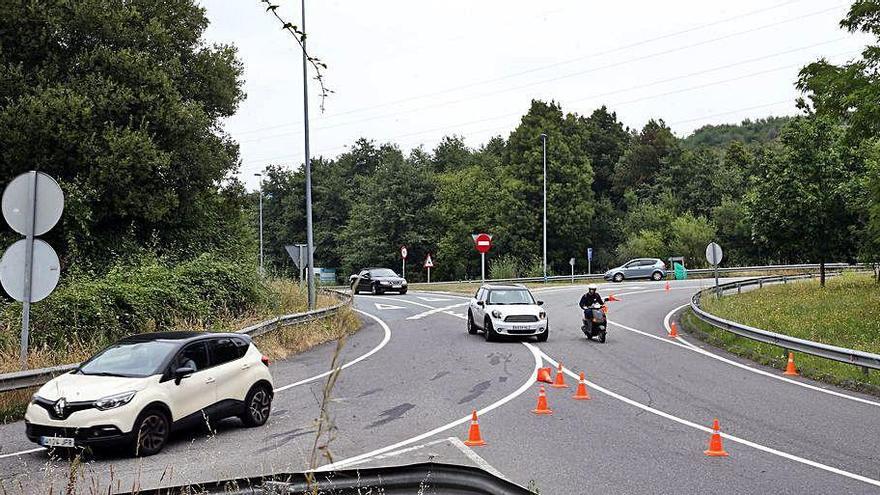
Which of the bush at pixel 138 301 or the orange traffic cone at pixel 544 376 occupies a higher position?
the bush at pixel 138 301

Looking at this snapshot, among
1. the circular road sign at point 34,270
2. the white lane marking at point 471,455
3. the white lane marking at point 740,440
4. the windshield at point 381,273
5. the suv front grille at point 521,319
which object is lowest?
the white lane marking at point 740,440

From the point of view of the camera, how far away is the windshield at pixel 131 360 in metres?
9.81

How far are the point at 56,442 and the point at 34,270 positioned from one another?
458cm

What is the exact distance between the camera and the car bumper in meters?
22.4

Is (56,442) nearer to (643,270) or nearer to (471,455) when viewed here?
(471,455)

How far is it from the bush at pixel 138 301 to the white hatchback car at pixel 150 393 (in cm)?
538

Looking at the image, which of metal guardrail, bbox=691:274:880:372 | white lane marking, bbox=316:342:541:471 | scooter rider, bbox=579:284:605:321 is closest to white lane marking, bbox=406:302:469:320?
scooter rider, bbox=579:284:605:321

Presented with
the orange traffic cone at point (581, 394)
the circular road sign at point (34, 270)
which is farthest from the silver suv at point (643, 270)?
the circular road sign at point (34, 270)

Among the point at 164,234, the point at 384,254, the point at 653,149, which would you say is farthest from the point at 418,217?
the point at 164,234

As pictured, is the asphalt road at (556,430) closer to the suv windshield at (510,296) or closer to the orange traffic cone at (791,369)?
the orange traffic cone at (791,369)

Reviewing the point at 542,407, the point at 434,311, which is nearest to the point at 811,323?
the point at 542,407

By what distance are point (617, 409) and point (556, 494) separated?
513cm

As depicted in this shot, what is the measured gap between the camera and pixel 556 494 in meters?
7.23

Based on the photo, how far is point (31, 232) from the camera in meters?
12.3
